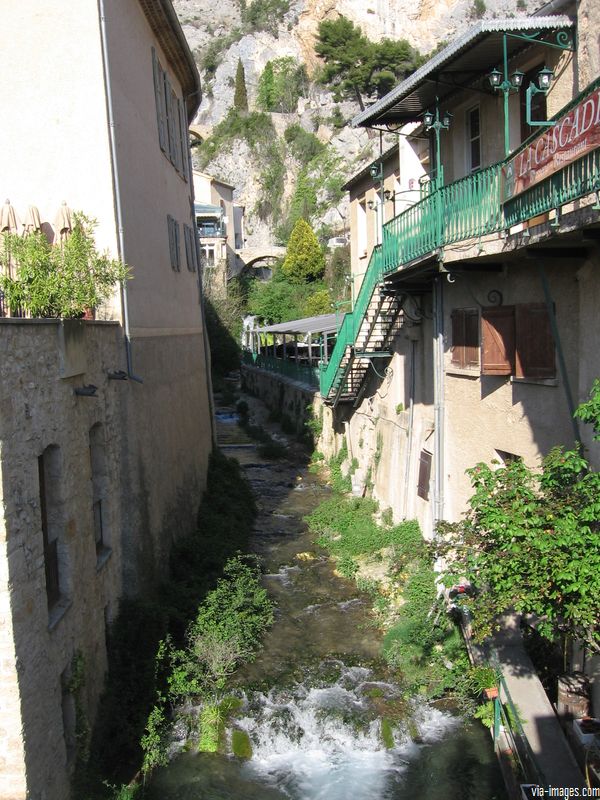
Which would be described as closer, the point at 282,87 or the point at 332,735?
the point at 332,735

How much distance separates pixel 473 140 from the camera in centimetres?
1205

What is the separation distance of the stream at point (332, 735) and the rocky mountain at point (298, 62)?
4628 cm

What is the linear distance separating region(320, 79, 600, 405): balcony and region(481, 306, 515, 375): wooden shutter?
127cm

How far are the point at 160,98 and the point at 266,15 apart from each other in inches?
3133

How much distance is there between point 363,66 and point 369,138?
1096 cm

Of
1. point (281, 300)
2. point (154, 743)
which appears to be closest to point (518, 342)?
point (154, 743)

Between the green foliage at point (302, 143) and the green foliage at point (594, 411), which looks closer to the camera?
the green foliage at point (594, 411)

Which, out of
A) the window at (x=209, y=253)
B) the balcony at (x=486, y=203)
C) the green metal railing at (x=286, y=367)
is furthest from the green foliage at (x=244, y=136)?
the balcony at (x=486, y=203)

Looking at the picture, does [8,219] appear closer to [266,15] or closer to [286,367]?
[286,367]

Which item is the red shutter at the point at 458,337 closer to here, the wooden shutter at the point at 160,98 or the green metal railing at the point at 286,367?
the wooden shutter at the point at 160,98

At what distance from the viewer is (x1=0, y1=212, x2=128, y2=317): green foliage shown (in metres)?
8.06

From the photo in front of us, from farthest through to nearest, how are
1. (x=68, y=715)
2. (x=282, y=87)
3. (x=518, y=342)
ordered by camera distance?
(x=282, y=87) < (x=518, y=342) < (x=68, y=715)

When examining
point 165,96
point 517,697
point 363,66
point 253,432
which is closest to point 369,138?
point 363,66

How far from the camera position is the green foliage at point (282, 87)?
6919 centimetres
